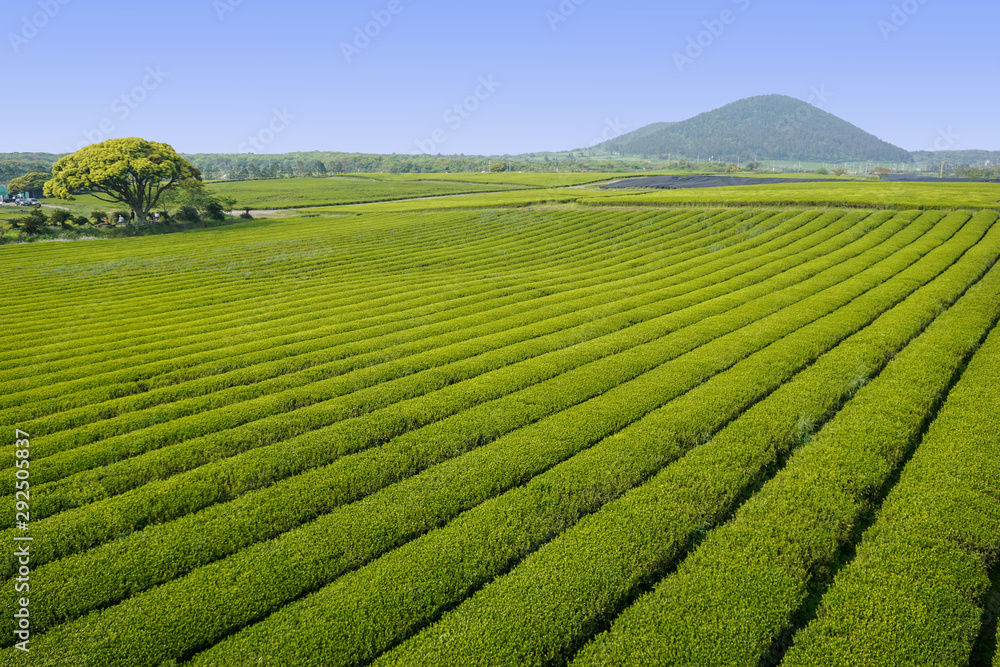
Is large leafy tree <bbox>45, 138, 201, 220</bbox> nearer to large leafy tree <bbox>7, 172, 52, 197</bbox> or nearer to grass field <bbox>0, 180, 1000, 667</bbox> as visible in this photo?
grass field <bbox>0, 180, 1000, 667</bbox>

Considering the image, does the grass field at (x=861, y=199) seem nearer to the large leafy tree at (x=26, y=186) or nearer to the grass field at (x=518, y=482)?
the grass field at (x=518, y=482)

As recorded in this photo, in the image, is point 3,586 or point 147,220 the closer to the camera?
point 3,586

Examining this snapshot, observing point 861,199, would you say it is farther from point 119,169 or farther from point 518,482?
point 119,169

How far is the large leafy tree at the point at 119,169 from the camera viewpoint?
6081cm

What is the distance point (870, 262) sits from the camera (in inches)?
1182

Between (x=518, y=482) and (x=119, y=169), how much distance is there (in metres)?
70.4

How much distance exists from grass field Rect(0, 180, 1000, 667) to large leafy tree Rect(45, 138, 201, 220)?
48.5 meters

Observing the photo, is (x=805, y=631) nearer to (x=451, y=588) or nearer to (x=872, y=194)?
(x=451, y=588)

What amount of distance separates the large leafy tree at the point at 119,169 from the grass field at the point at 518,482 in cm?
4847

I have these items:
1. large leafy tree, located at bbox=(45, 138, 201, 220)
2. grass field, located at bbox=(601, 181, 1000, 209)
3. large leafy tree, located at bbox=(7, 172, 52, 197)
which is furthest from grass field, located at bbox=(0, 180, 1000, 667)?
large leafy tree, located at bbox=(7, 172, 52, 197)

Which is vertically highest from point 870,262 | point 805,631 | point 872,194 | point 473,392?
point 872,194

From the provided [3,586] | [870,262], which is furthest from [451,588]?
[870,262]

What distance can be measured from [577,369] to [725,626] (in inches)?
376

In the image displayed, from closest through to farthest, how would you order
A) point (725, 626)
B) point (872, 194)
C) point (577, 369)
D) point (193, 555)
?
point (725, 626)
point (193, 555)
point (577, 369)
point (872, 194)
